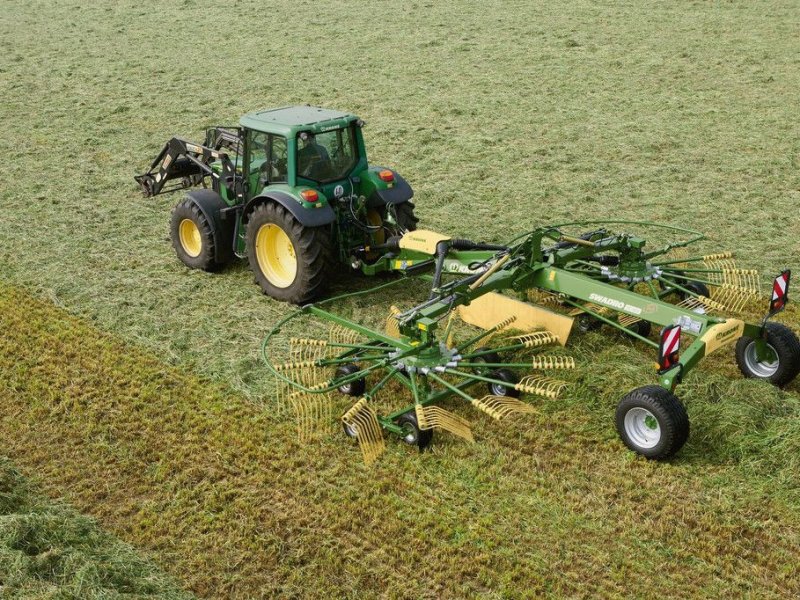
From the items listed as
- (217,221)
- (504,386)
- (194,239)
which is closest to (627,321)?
(504,386)

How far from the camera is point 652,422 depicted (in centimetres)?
579

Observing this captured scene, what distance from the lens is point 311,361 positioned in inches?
259

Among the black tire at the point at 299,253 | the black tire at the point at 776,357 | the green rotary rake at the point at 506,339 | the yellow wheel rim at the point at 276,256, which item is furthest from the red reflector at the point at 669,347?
the yellow wheel rim at the point at 276,256

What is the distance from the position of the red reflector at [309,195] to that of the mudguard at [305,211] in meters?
0.07

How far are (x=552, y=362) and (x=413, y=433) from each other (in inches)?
47.3

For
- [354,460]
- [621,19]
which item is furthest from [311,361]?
[621,19]

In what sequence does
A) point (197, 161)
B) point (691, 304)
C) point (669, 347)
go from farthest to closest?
point (197, 161) → point (691, 304) → point (669, 347)

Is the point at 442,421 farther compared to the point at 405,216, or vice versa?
the point at 405,216

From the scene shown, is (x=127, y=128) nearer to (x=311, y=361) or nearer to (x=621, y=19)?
(x=311, y=361)

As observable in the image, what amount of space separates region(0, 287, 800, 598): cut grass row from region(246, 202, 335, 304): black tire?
1.54 m

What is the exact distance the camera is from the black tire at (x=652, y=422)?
5578 millimetres

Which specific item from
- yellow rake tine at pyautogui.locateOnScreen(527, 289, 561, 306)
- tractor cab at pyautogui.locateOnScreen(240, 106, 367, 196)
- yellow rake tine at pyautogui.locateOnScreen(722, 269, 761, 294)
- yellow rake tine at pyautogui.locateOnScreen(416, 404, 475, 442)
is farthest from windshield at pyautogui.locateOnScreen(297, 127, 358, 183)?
yellow rake tine at pyautogui.locateOnScreen(722, 269, 761, 294)

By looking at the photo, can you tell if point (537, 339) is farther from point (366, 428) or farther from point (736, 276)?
point (736, 276)

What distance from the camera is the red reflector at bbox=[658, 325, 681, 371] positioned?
5.62m
